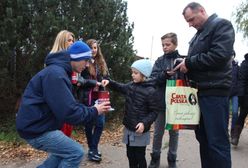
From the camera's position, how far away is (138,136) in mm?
4703

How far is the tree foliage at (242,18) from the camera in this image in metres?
21.8

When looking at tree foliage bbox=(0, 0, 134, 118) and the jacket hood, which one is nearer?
the jacket hood

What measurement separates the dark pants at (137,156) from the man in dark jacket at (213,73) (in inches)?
32.2

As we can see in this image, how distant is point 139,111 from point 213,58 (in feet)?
3.66

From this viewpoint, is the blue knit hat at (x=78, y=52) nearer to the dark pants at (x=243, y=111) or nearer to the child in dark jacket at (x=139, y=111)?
the child in dark jacket at (x=139, y=111)

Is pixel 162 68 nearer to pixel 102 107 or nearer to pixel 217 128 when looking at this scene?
pixel 217 128

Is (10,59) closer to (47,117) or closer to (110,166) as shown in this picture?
(110,166)

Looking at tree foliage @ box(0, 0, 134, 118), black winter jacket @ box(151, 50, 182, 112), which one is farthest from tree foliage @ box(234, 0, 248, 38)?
black winter jacket @ box(151, 50, 182, 112)

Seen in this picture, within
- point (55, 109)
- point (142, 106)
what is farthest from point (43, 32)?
point (55, 109)

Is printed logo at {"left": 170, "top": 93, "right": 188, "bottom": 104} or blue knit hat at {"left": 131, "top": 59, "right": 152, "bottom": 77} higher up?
blue knit hat at {"left": 131, "top": 59, "right": 152, "bottom": 77}

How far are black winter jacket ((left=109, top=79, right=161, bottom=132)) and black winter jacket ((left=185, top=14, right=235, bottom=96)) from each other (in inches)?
23.1

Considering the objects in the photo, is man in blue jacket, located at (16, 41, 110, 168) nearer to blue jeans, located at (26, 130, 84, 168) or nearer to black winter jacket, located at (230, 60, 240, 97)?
blue jeans, located at (26, 130, 84, 168)

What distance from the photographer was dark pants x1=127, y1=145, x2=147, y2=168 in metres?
4.76

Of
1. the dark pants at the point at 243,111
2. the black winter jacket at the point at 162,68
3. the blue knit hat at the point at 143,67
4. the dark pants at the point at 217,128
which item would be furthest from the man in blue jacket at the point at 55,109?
the dark pants at the point at 243,111
